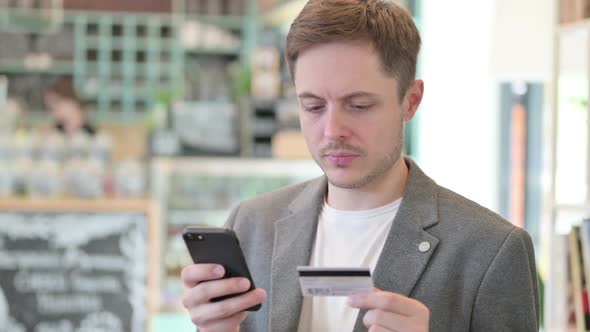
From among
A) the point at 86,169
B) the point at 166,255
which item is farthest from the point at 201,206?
the point at 86,169

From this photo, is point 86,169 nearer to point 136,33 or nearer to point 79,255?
point 79,255

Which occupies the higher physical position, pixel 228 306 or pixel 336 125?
pixel 336 125

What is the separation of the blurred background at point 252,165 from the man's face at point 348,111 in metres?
1.37

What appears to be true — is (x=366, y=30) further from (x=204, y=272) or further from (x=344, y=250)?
(x=204, y=272)

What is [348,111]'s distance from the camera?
161cm

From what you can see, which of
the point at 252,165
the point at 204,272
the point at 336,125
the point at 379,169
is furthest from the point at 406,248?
the point at 252,165

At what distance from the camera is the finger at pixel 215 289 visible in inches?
61.3

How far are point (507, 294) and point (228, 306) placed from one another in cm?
49

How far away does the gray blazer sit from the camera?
5.14 feet

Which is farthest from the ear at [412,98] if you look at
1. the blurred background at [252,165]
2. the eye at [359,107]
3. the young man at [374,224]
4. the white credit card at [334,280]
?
the blurred background at [252,165]

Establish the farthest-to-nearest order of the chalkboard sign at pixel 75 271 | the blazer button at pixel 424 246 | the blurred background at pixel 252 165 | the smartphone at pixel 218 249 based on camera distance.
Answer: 1. the chalkboard sign at pixel 75 271
2. the blurred background at pixel 252 165
3. the blazer button at pixel 424 246
4. the smartphone at pixel 218 249

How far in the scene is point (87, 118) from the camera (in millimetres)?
9836

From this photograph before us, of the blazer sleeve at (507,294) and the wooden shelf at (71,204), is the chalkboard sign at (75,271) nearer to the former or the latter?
the wooden shelf at (71,204)

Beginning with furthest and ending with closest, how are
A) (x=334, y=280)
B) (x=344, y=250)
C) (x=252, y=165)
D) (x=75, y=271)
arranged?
(x=252, y=165)
(x=75, y=271)
(x=344, y=250)
(x=334, y=280)
